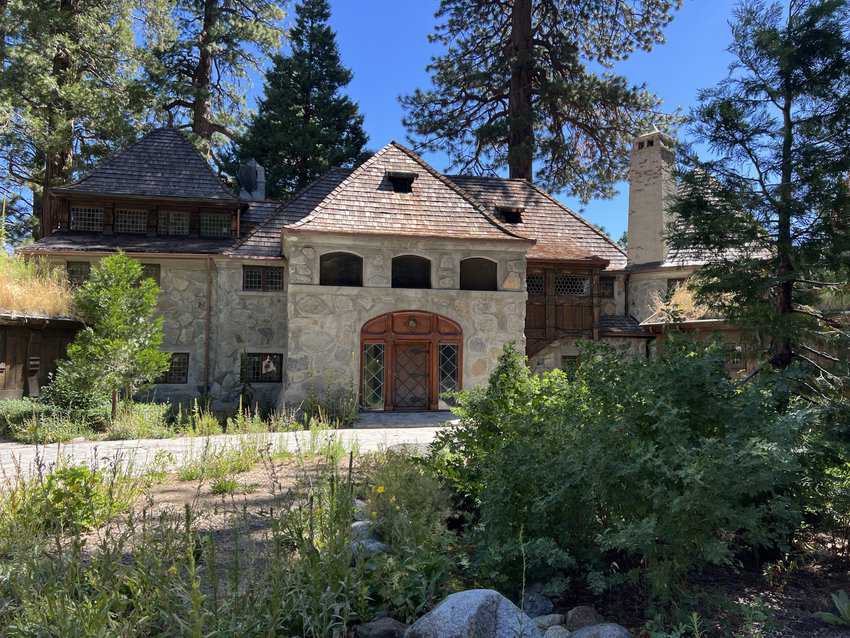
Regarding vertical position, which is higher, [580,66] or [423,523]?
[580,66]

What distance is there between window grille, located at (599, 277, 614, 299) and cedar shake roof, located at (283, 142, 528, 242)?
535cm

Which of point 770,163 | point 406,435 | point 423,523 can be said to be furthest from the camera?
point 406,435

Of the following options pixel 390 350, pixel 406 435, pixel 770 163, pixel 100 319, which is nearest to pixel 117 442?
pixel 100 319

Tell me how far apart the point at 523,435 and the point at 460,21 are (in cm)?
2502

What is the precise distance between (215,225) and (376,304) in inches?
279

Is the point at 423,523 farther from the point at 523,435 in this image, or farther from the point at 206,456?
the point at 206,456

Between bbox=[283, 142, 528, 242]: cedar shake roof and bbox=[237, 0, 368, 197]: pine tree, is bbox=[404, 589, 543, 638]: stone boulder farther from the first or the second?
bbox=[237, 0, 368, 197]: pine tree

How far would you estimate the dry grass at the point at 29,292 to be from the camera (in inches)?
514

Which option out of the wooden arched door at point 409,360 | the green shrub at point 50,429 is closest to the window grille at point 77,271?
the green shrub at point 50,429

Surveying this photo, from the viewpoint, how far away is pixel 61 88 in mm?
21594

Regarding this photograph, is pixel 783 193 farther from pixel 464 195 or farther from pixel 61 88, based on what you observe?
pixel 61 88

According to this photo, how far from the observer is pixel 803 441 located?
432 centimetres

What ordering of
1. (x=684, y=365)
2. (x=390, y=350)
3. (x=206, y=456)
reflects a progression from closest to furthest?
(x=684, y=365)
(x=206, y=456)
(x=390, y=350)

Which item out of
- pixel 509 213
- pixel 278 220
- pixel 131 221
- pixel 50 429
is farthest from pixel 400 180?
pixel 50 429
